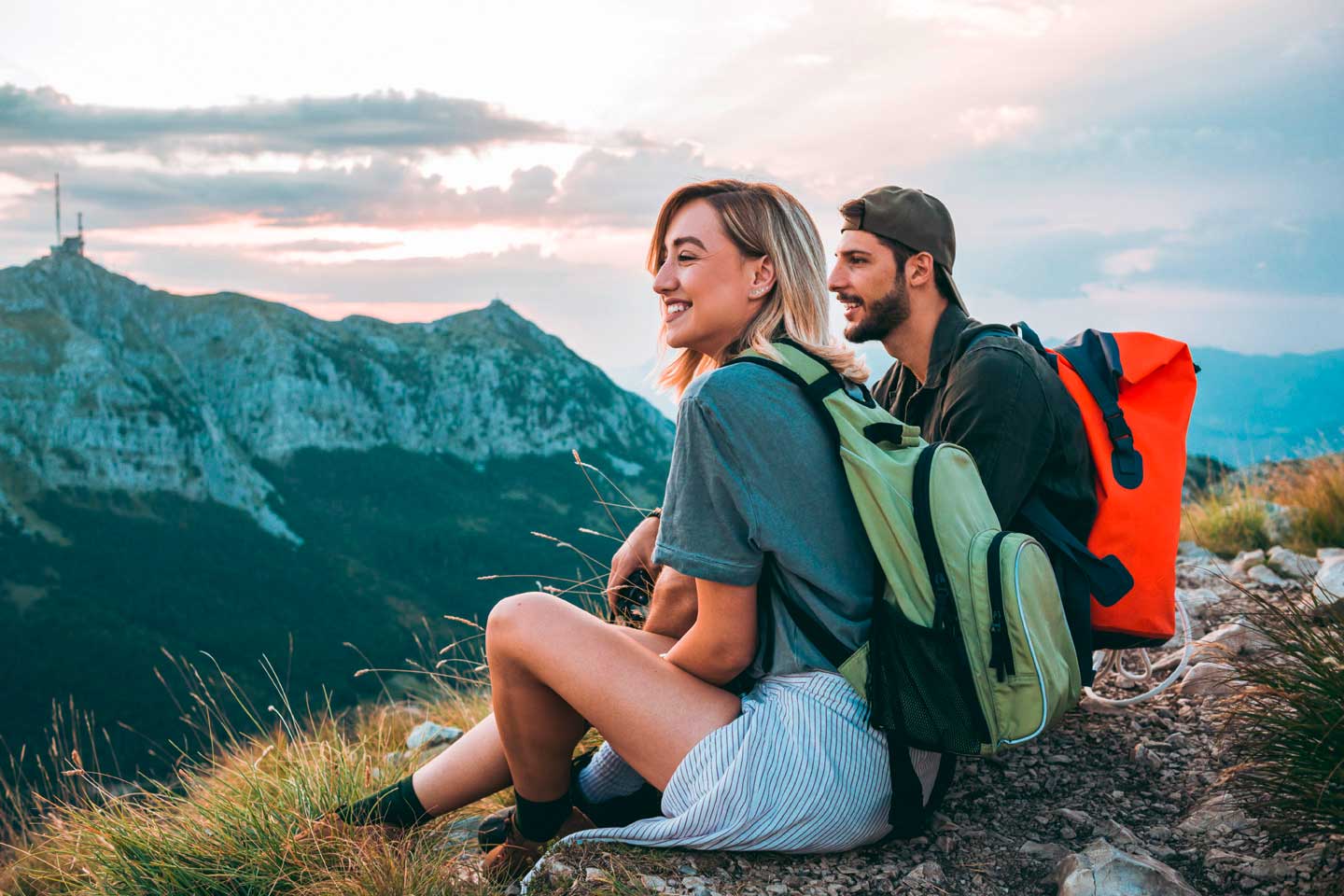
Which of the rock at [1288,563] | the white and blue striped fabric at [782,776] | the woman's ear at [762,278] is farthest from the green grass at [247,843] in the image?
the rock at [1288,563]

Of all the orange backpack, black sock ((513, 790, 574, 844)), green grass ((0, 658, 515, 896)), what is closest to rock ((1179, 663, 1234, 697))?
the orange backpack

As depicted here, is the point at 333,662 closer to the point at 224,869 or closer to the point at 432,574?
the point at 432,574

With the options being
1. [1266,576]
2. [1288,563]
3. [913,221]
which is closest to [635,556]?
[913,221]

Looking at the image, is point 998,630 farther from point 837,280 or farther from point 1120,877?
point 837,280

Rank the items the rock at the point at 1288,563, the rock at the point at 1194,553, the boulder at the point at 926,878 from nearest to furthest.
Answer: the boulder at the point at 926,878 < the rock at the point at 1288,563 < the rock at the point at 1194,553

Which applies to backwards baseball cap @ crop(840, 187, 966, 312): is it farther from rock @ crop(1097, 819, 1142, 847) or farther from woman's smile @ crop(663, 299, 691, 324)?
rock @ crop(1097, 819, 1142, 847)

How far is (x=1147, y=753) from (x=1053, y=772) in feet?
1.24

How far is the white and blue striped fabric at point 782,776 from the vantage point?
2.29 metres

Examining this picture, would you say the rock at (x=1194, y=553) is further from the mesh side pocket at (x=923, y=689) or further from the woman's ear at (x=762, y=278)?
the woman's ear at (x=762, y=278)

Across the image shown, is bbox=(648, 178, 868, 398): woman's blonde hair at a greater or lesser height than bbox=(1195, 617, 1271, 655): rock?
greater

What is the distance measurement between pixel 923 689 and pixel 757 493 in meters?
0.65

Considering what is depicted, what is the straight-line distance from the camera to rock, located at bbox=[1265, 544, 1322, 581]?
5.85m

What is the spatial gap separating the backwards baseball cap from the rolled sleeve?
204cm

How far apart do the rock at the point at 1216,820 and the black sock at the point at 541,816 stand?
198cm
